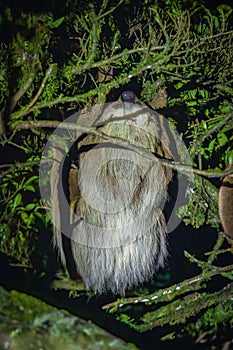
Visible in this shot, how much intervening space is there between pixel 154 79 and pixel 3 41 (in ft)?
1.12

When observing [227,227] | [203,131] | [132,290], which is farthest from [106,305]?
[203,131]

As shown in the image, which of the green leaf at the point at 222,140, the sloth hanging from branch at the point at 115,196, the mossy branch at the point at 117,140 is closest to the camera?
the mossy branch at the point at 117,140

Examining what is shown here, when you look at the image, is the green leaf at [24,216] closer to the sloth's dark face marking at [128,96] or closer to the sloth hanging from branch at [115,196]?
the sloth hanging from branch at [115,196]

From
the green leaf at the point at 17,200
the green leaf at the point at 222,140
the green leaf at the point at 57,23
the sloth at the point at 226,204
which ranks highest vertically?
the green leaf at the point at 57,23

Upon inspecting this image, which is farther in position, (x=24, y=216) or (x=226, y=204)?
(x=226, y=204)

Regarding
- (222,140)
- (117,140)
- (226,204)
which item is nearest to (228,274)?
(226,204)

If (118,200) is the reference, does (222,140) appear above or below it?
above

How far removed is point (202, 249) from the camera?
1.17 metres

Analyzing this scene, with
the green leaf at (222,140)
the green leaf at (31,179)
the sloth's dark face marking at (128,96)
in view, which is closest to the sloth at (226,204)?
the green leaf at (222,140)

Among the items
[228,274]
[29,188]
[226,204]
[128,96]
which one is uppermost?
[128,96]

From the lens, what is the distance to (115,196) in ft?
3.59

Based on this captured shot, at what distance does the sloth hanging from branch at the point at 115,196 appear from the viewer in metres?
1.05

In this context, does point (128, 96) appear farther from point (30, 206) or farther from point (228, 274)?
point (228, 274)

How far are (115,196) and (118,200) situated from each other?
0.04 ft
